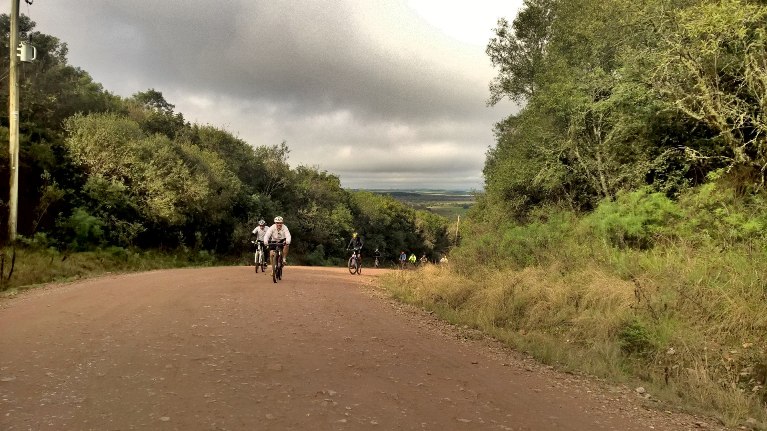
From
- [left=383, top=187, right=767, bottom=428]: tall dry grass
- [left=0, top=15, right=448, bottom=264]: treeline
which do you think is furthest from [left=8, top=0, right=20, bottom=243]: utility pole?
[left=383, top=187, right=767, bottom=428]: tall dry grass

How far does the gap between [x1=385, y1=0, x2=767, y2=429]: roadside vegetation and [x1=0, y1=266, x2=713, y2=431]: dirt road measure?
51.9 inches

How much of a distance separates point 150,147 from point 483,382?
87.1ft

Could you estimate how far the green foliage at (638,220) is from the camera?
13281 mm

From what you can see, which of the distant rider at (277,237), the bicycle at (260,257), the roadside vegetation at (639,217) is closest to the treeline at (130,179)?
the bicycle at (260,257)

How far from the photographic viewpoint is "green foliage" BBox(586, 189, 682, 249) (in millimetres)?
13281

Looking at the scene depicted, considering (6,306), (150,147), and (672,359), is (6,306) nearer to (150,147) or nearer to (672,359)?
(672,359)

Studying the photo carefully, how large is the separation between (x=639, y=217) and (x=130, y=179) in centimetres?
2437

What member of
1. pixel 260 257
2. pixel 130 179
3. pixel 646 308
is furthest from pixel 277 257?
pixel 130 179

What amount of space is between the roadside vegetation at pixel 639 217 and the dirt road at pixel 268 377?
1.32m

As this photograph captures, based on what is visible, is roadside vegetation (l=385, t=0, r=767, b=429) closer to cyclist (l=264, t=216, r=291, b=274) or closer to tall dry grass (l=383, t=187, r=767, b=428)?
tall dry grass (l=383, t=187, r=767, b=428)

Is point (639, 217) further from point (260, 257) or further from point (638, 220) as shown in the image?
point (260, 257)

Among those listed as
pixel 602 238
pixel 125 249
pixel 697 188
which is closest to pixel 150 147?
pixel 125 249

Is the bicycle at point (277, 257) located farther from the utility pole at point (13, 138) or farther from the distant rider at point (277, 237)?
the utility pole at point (13, 138)

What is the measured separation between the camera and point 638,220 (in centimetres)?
1327
